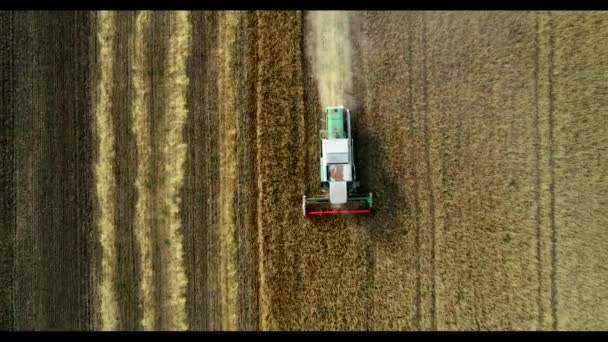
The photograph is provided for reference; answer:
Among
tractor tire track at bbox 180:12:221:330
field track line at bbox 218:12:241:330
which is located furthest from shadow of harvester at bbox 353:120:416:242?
tractor tire track at bbox 180:12:221:330

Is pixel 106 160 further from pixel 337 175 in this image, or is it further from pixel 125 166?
pixel 337 175

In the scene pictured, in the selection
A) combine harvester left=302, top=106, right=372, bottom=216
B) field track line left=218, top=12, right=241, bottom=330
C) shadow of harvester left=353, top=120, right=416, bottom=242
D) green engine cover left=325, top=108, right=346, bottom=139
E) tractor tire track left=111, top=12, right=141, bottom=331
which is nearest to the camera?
combine harvester left=302, top=106, right=372, bottom=216

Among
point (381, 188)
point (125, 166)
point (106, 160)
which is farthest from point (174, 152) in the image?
point (381, 188)

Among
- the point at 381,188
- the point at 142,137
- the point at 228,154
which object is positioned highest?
the point at 142,137

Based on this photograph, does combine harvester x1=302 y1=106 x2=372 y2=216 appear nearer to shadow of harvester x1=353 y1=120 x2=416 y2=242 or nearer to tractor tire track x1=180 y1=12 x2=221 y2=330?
shadow of harvester x1=353 y1=120 x2=416 y2=242

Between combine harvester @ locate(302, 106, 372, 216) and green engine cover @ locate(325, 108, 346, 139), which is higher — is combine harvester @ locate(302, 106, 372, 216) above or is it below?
below

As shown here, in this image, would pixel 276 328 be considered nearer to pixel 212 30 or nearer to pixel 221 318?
pixel 221 318

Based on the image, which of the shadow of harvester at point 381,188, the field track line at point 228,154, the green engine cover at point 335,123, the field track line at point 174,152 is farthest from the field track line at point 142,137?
the shadow of harvester at point 381,188
